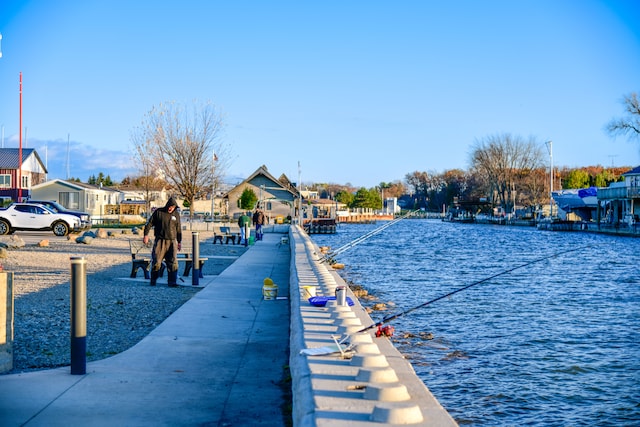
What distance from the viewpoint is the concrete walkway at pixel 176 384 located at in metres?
5.77

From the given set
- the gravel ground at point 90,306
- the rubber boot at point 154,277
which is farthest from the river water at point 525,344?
the rubber boot at point 154,277

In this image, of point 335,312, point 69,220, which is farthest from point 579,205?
point 335,312

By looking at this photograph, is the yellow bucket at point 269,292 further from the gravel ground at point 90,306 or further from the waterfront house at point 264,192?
the waterfront house at point 264,192

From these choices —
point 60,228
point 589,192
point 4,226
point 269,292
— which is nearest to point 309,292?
point 269,292

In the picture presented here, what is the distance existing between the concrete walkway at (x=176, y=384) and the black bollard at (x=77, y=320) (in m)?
0.13

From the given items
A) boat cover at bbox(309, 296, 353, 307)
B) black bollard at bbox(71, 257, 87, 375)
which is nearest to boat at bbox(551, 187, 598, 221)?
boat cover at bbox(309, 296, 353, 307)

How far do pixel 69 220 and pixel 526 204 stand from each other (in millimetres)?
115159

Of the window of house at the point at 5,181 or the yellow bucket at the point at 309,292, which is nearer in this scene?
the yellow bucket at the point at 309,292

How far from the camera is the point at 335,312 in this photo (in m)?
7.78

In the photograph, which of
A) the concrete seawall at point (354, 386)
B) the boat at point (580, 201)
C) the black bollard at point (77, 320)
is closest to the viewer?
the concrete seawall at point (354, 386)

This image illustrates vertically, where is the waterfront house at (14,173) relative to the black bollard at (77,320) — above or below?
above

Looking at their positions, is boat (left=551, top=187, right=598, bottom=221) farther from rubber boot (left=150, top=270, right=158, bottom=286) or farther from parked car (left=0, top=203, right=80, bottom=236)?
rubber boot (left=150, top=270, right=158, bottom=286)

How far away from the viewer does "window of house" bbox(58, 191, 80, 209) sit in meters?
62.9

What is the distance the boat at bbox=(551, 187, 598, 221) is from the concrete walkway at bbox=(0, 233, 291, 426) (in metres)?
85.8
